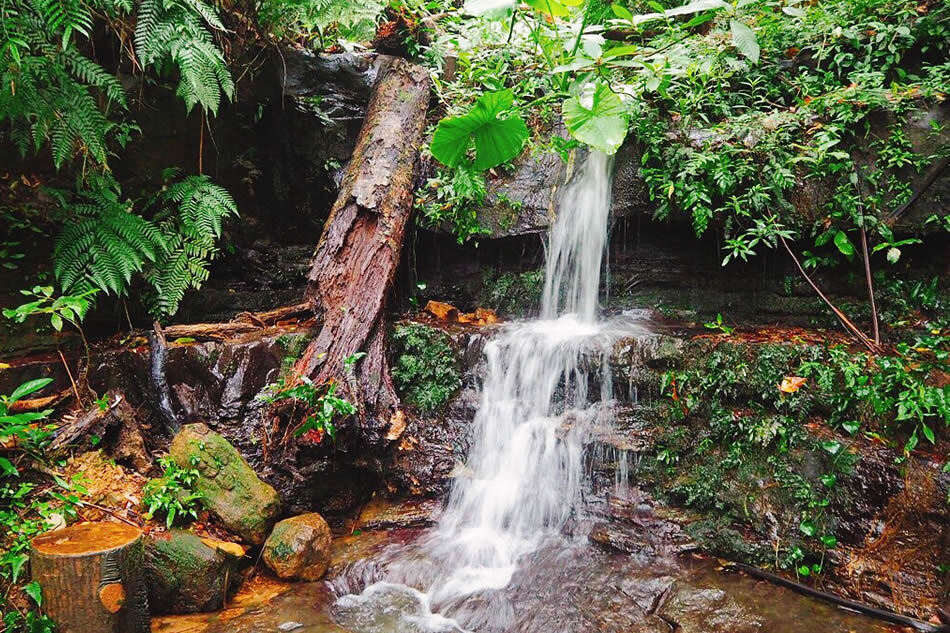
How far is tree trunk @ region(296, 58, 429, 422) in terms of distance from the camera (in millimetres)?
4043

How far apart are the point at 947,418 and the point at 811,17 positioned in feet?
12.4

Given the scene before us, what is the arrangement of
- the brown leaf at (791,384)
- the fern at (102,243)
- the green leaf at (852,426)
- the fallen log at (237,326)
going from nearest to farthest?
the green leaf at (852,426) → the brown leaf at (791,384) → the fern at (102,243) → the fallen log at (237,326)

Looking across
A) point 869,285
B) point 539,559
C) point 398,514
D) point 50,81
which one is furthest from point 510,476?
point 50,81

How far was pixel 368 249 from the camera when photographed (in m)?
4.59

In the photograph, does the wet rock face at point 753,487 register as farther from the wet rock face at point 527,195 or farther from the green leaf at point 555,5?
the green leaf at point 555,5

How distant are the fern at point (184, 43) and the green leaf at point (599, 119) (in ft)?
9.41

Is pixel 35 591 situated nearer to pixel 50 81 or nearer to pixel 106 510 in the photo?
pixel 106 510

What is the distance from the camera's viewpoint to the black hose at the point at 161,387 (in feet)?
12.7

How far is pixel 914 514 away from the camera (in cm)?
304

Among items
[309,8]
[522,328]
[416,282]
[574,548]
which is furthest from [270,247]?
[574,548]

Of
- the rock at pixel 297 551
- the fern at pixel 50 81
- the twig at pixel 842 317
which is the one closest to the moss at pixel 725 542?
the twig at pixel 842 317

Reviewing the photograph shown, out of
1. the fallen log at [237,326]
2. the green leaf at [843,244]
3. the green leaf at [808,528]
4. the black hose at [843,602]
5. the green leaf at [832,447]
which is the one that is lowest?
the black hose at [843,602]

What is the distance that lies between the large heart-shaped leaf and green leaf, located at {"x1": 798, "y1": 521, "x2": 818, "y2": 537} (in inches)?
137

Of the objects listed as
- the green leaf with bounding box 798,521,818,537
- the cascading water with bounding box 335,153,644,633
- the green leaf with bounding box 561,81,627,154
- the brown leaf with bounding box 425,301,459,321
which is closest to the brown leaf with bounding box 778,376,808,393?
the green leaf with bounding box 798,521,818,537
